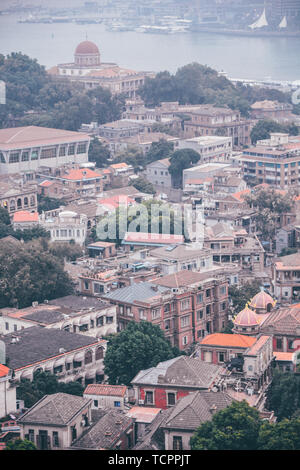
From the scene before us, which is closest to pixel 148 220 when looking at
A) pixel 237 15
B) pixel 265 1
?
pixel 265 1

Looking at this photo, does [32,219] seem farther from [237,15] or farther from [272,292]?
[237,15]

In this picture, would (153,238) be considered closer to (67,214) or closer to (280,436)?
(67,214)

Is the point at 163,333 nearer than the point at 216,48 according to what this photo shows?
Yes

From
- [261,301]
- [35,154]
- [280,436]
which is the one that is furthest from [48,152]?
[280,436]

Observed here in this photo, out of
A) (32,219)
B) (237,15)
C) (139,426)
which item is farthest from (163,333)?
(237,15)

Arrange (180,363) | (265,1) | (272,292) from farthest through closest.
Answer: (265,1)
(272,292)
(180,363)

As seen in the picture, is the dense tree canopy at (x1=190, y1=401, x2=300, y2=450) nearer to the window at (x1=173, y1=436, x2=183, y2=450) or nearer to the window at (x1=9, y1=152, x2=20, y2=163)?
the window at (x1=173, y1=436, x2=183, y2=450)

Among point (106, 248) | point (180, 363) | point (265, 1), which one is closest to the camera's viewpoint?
point (180, 363)
